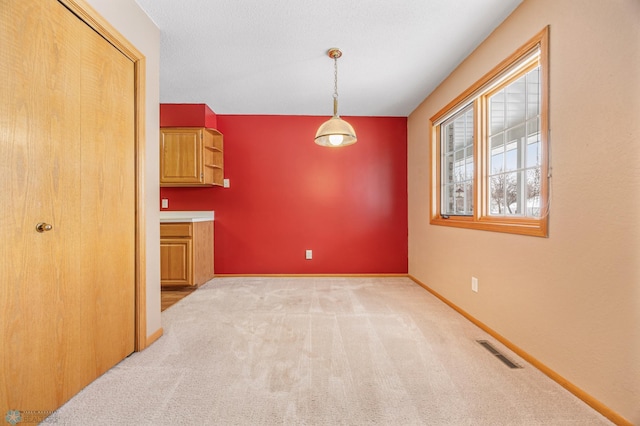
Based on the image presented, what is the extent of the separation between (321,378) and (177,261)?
2.55m

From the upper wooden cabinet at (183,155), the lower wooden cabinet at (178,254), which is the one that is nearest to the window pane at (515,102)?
the upper wooden cabinet at (183,155)

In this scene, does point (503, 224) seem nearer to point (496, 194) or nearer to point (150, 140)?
point (496, 194)

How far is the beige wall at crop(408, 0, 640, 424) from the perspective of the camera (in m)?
1.21

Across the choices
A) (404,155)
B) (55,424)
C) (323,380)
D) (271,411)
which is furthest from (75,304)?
(404,155)

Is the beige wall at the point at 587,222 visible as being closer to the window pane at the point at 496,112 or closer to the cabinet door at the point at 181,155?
the window pane at the point at 496,112

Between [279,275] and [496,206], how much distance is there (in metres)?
2.87

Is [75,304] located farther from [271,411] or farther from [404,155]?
[404,155]

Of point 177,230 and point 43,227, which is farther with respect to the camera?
point 177,230

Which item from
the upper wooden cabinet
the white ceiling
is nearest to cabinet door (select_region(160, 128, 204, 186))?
the upper wooden cabinet

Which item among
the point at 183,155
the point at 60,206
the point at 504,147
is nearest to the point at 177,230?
the point at 183,155

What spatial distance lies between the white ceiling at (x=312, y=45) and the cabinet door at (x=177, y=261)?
1811 millimetres

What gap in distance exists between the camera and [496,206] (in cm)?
232

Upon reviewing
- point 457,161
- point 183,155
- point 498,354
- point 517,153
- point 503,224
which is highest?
point 183,155

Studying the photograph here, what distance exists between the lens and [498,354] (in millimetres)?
1841
